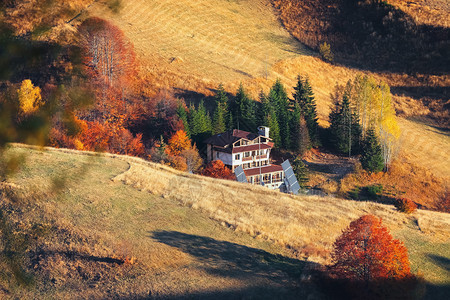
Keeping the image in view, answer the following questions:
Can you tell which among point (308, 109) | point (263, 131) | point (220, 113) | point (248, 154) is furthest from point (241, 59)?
point (248, 154)

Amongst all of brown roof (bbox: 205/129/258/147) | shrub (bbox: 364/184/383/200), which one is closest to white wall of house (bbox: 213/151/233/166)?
brown roof (bbox: 205/129/258/147)

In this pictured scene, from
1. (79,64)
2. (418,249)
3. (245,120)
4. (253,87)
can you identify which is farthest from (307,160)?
(79,64)

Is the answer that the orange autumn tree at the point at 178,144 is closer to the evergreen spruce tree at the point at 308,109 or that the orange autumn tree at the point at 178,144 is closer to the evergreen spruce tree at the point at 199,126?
the evergreen spruce tree at the point at 199,126

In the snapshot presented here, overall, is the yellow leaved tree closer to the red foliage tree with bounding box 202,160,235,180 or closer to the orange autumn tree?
the red foliage tree with bounding box 202,160,235,180

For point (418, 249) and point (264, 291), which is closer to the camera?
point (264, 291)

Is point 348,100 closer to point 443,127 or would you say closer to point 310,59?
point 443,127

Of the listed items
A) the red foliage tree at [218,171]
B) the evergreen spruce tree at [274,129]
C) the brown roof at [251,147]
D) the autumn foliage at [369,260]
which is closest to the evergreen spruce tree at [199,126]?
the brown roof at [251,147]
